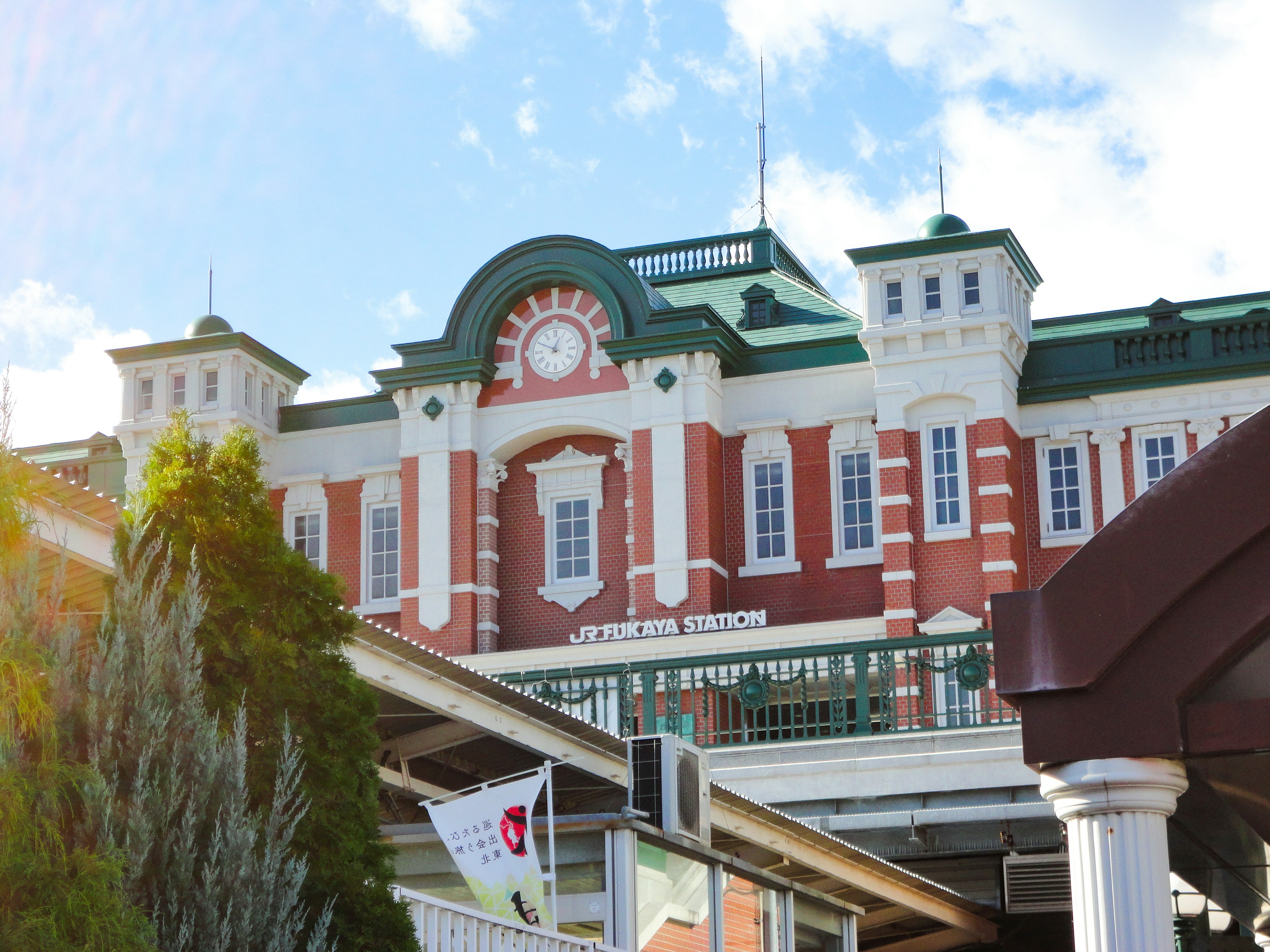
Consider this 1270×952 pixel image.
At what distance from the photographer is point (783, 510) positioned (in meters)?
33.8

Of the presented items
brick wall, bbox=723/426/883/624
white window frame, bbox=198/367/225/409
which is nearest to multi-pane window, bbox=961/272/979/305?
brick wall, bbox=723/426/883/624

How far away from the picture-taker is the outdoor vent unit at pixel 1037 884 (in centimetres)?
1750

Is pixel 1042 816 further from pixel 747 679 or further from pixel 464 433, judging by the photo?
pixel 464 433

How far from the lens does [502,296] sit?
35.3m

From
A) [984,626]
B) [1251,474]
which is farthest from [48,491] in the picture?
[984,626]

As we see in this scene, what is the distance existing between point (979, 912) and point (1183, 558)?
1249cm

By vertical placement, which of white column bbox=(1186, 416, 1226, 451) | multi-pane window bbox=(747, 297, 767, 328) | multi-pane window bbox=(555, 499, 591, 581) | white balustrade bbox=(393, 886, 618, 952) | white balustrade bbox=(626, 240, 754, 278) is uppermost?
white balustrade bbox=(626, 240, 754, 278)

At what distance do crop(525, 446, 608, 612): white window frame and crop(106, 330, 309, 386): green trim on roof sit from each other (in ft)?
19.4

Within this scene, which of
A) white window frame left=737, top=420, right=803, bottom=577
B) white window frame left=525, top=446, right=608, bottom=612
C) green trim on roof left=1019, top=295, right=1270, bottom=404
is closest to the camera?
green trim on roof left=1019, top=295, right=1270, bottom=404

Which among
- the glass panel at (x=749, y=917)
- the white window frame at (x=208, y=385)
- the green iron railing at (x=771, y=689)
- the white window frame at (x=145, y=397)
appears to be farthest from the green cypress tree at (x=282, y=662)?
the white window frame at (x=145, y=397)

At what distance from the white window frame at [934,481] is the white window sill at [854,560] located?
44.7 inches

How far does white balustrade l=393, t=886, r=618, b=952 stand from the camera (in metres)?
9.94

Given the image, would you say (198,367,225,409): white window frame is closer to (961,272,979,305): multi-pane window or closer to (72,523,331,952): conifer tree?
(961,272,979,305): multi-pane window

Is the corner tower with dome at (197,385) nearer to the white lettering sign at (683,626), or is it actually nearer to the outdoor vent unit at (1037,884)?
the white lettering sign at (683,626)
